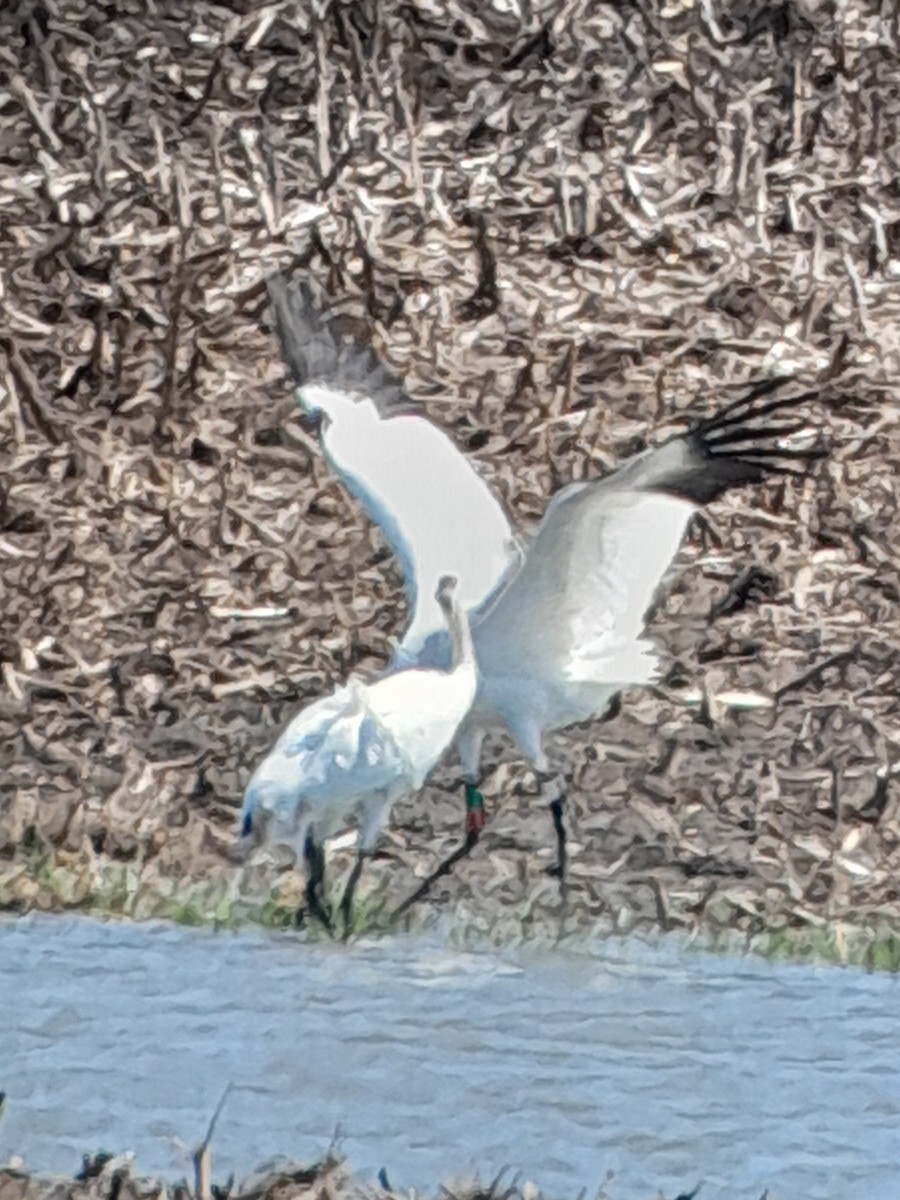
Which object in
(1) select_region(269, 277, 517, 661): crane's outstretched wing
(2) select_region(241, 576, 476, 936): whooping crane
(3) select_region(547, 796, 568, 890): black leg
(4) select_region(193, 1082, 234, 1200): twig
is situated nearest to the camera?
(4) select_region(193, 1082, 234, 1200): twig

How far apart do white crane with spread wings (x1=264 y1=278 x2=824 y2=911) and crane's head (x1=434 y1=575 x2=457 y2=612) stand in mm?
13

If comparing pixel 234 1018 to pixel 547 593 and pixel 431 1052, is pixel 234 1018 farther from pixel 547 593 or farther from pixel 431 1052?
pixel 547 593

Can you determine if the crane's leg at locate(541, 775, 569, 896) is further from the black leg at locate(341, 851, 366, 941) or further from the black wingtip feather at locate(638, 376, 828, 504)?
the black wingtip feather at locate(638, 376, 828, 504)

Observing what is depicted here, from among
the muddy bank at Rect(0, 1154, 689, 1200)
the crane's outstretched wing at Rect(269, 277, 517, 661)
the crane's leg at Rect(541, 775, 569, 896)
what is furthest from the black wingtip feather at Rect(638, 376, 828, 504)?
the muddy bank at Rect(0, 1154, 689, 1200)

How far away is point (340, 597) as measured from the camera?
7.55ft

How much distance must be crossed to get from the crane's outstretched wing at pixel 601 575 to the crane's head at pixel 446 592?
3 cm

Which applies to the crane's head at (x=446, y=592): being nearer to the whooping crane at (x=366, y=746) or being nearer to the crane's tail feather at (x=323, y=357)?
the whooping crane at (x=366, y=746)

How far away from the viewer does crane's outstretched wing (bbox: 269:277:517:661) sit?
2104mm

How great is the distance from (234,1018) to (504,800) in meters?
0.43

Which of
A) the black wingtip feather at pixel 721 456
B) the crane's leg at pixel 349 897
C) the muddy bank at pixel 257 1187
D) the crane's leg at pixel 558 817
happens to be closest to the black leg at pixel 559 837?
the crane's leg at pixel 558 817

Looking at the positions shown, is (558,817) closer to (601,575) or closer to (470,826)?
(470,826)

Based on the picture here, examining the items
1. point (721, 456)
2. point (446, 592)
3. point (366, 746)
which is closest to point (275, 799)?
point (366, 746)

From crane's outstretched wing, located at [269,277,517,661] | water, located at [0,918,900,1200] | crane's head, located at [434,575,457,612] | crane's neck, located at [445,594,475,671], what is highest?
crane's outstretched wing, located at [269,277,517,661]

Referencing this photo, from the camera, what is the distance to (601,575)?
6.77 feet
